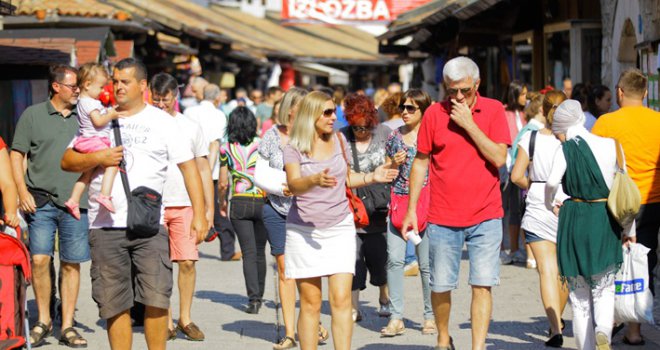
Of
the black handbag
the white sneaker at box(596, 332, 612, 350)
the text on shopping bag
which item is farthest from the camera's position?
the text on shopping bag

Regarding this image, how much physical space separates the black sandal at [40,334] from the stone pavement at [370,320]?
6 cm

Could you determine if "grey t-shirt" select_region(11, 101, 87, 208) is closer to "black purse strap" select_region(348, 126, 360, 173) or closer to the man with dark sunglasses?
the man with dark sunglasses

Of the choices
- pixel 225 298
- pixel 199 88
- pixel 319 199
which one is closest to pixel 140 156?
pixel 319 199

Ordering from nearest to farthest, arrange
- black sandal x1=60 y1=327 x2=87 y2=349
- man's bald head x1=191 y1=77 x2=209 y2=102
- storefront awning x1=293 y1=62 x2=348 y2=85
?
black sandal x1=60 y1=327 x2=87 y2=349 < man's bald head x1=191 y1=77 x2=209 y2=102 < storefront awning x1=293 y1=62 x2=348 y2=85

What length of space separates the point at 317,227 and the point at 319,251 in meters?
0.14

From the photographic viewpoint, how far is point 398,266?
9.26 m

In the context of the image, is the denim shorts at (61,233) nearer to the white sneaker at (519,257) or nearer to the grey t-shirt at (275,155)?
the grey t-shirt at (275,155)

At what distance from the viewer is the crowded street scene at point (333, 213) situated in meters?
7.12

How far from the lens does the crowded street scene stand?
7.12 meters

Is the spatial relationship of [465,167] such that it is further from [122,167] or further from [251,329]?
[251,329]

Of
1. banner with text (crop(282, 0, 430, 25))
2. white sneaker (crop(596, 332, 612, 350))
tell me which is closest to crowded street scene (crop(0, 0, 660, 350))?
white sneaker (crop(596, 332, 612, 350))

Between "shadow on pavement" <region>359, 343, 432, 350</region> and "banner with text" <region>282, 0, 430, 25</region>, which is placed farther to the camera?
"banner with text" <region>282, 0, 430, 25</region>

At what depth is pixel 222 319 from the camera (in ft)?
32.8

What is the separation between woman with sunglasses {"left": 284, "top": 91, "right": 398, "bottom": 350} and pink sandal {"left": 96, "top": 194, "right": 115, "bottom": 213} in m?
1.02
